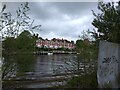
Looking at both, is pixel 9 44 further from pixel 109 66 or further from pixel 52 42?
pixel 52 42

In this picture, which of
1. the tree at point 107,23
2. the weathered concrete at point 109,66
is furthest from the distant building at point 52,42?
the weathered concrete at point 109,66

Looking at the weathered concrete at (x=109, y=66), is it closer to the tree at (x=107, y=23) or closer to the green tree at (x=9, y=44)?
the tree at (x=107, y=23)

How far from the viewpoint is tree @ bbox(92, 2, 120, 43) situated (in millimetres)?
9148

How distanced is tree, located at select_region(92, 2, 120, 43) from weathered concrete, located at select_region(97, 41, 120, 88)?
0.69 meters

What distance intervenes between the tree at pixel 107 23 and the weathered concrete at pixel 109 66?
2.25 feet

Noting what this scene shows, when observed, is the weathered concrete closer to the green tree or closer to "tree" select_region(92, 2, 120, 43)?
"tree" select_region(92, 2, 120, 43)

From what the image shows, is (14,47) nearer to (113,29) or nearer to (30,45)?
(30,45)

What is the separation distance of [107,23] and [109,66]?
266 centimetres

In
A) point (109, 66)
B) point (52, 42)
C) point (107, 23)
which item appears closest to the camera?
point (109, 66)

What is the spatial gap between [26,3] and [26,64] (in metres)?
1.65

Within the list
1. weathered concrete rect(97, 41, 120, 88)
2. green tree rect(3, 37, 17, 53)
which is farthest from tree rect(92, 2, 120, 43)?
green tree rect(3, 37, 17, 53)

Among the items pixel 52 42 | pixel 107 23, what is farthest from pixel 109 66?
pixel 52 42

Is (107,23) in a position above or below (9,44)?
above

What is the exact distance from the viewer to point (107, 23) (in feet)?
33.6
